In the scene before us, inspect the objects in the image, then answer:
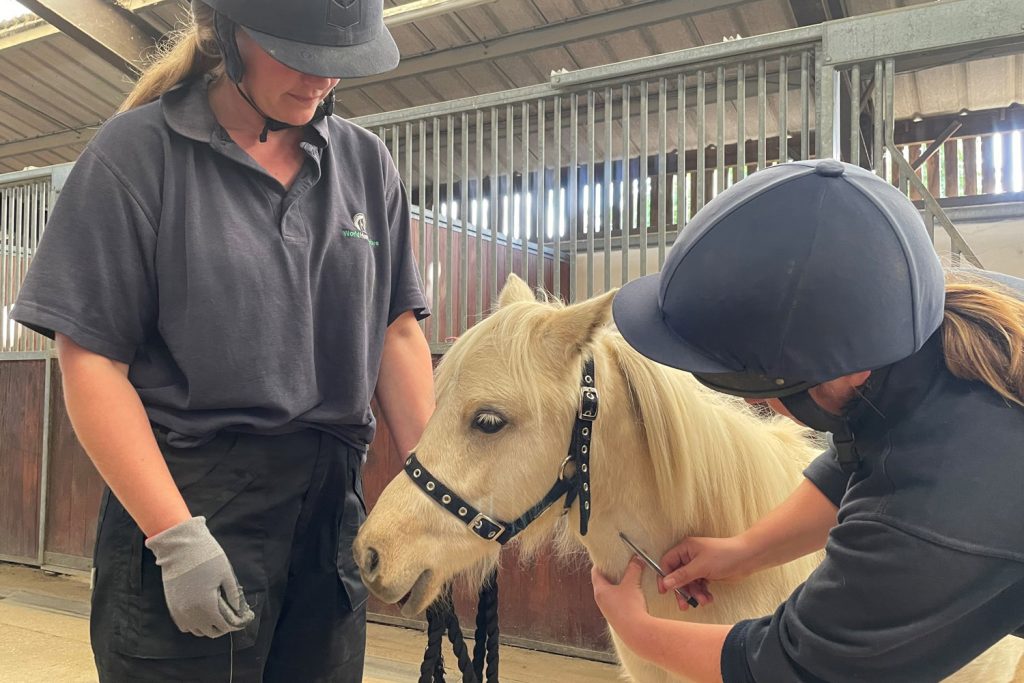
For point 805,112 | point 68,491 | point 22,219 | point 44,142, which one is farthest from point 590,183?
point 44,142

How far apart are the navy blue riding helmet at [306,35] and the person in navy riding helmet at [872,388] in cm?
47

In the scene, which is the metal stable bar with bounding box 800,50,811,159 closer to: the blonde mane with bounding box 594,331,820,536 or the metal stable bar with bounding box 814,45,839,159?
the metal stable bar with bounding box 814,45,839,159

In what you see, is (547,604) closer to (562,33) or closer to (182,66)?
(182,66)

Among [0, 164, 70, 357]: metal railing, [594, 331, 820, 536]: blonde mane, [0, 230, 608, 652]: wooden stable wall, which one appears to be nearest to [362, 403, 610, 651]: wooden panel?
[0, 230, 608, 652]: wooden stable wall

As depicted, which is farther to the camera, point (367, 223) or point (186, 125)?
point (367, 223)

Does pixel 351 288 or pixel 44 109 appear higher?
pixel 44 109

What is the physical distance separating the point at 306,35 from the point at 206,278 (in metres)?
0.32

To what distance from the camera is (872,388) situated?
717 mm

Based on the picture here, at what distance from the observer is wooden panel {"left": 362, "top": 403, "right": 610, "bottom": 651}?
8.18 feet

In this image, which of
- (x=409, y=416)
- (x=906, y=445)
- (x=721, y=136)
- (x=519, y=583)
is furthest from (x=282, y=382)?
(x=519, y=583)

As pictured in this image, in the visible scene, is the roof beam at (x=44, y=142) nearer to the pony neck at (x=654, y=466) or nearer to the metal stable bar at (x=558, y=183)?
the metal stable bar at (x=558, y=183)

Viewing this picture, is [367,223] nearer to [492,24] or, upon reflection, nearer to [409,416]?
[409,416]

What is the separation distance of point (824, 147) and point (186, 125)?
180 cm

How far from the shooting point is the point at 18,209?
150 inches
